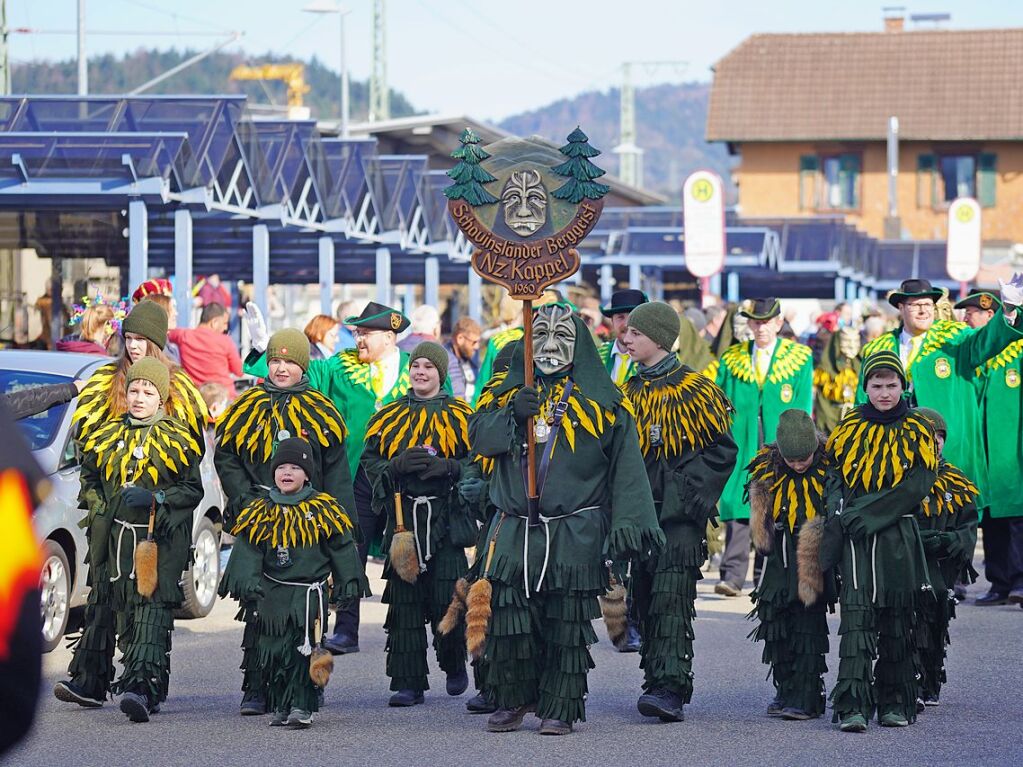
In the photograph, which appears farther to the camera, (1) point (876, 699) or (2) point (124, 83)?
(2) point (124, 83)

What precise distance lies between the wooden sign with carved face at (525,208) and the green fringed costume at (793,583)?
54.2 inches

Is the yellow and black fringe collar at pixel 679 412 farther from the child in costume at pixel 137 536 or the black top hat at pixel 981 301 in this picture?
the black top hat at pixel 981 301

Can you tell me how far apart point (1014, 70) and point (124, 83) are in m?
73.7

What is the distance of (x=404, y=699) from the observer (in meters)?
9.19

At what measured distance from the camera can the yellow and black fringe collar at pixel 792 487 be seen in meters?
8.77

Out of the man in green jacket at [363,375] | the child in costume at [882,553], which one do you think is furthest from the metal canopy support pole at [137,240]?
the child in costume at [882,553]

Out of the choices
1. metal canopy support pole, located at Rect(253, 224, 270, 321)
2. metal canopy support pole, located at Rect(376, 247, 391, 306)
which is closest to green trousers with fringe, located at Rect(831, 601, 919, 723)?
metal canopy support pole, located at Rect(253, 224, 270, 321)

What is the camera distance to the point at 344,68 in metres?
43.1

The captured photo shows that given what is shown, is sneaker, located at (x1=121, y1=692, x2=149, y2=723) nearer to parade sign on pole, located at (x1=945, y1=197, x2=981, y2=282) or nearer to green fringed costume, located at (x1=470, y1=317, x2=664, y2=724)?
green fringed costume, located at (x1=470, y1=317, x2=664, y2=724)

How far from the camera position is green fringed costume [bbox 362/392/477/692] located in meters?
9.28

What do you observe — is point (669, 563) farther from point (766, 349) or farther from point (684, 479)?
point (766, 349)

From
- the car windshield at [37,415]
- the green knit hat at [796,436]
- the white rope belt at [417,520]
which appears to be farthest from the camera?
the car windshield at [37,415]

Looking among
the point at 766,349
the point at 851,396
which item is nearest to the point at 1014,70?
the point at 851,396

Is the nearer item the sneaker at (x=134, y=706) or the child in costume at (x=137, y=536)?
the sneaker at (x=134, y=706)
